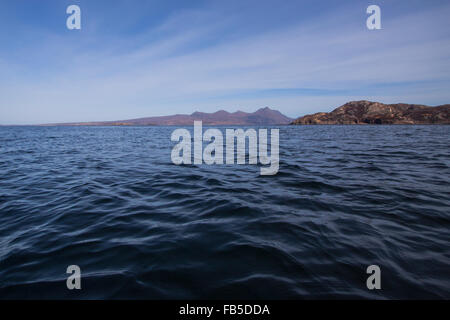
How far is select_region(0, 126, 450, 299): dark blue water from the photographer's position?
119 inches

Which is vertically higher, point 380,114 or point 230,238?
point 380,114

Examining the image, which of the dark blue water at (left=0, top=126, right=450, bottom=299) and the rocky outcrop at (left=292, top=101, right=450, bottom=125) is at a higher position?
the rocky outcrop at (left=292, top=101, right=450, bottom=125)

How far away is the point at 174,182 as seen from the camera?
859 cm

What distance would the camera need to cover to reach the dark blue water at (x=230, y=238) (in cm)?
302

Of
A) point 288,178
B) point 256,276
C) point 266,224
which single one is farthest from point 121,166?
point 256,276

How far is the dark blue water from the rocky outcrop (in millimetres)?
137789

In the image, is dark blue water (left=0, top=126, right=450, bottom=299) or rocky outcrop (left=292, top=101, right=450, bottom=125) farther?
rocky outcrop (left=292, top=101, right=450, bottom=125)

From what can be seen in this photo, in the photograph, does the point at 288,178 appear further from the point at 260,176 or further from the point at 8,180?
the point at 8,180

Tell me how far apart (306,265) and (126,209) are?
4.78 meters

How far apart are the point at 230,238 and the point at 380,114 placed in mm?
183957

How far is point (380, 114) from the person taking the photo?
486 ft

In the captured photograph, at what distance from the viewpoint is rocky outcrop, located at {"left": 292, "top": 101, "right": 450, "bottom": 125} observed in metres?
113
